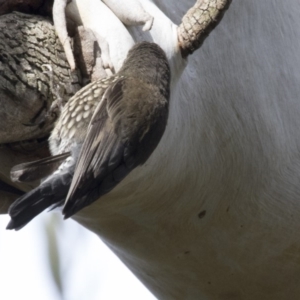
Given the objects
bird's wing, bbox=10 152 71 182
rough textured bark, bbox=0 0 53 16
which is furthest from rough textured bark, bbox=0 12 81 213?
bird's wing, bbox=10 152 71 182

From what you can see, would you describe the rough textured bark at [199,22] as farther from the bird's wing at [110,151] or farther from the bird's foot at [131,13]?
the bird's wing at [110,151]

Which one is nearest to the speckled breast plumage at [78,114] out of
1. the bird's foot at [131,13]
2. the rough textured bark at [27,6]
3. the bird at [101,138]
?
the bird at [101,138]

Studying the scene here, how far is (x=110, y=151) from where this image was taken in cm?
177

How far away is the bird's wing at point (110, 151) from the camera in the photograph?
1.73m

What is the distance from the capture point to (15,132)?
6.46ft

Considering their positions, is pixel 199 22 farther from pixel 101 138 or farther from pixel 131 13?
pixel 101 138

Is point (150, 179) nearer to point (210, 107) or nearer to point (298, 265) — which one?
point (210, 107)

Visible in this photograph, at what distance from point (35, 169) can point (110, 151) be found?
0.13 meters

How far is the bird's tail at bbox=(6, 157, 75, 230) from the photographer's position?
1670 millimetres

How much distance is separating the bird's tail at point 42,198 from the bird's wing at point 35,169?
1.1 inches

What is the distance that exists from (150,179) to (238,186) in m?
0.26

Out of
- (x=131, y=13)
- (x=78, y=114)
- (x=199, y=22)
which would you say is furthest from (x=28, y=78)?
(x=199, y=22)

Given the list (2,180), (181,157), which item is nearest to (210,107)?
(181,157)

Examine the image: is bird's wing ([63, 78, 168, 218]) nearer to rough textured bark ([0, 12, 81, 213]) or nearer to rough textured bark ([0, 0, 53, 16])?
rough textured bark ([0, 12, 81, 213])
